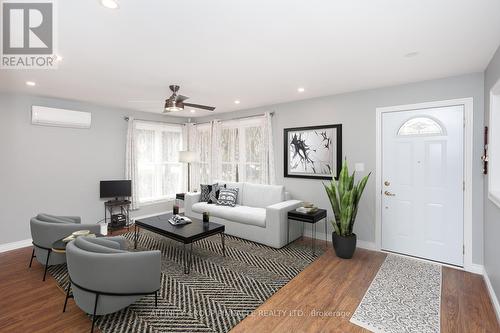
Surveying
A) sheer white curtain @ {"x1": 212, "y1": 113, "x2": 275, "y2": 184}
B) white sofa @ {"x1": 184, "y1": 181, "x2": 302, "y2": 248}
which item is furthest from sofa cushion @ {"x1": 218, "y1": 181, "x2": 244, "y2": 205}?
sheer white curtain @ {"x1": 212, "y1": 113, "x2": 275, "y2": 184}

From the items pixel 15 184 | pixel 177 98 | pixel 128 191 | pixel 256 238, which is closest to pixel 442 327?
pixel 256 238

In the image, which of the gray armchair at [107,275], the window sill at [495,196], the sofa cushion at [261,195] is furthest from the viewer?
the sofa cushion at [261,195]

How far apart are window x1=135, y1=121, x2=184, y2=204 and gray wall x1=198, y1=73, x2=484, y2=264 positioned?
7.92 feet

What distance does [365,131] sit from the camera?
12.7ft

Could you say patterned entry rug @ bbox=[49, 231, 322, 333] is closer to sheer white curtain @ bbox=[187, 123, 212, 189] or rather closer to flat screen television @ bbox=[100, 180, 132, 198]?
flat screen television @ bbox=[100, 180, 132, 198]

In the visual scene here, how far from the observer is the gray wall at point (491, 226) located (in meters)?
2.33

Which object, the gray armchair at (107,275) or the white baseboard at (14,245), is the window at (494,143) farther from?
the white baseboard at (14,245)

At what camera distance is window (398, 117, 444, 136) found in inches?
131

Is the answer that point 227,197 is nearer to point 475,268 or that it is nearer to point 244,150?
point 244,150

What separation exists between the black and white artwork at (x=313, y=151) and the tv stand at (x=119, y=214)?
134 inches

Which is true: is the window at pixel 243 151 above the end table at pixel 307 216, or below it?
above

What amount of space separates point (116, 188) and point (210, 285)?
3.29 metres

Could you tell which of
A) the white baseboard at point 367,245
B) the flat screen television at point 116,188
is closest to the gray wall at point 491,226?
the white baseboard at point 367,245

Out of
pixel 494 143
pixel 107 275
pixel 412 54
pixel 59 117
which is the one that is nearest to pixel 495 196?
pixel 494 143
